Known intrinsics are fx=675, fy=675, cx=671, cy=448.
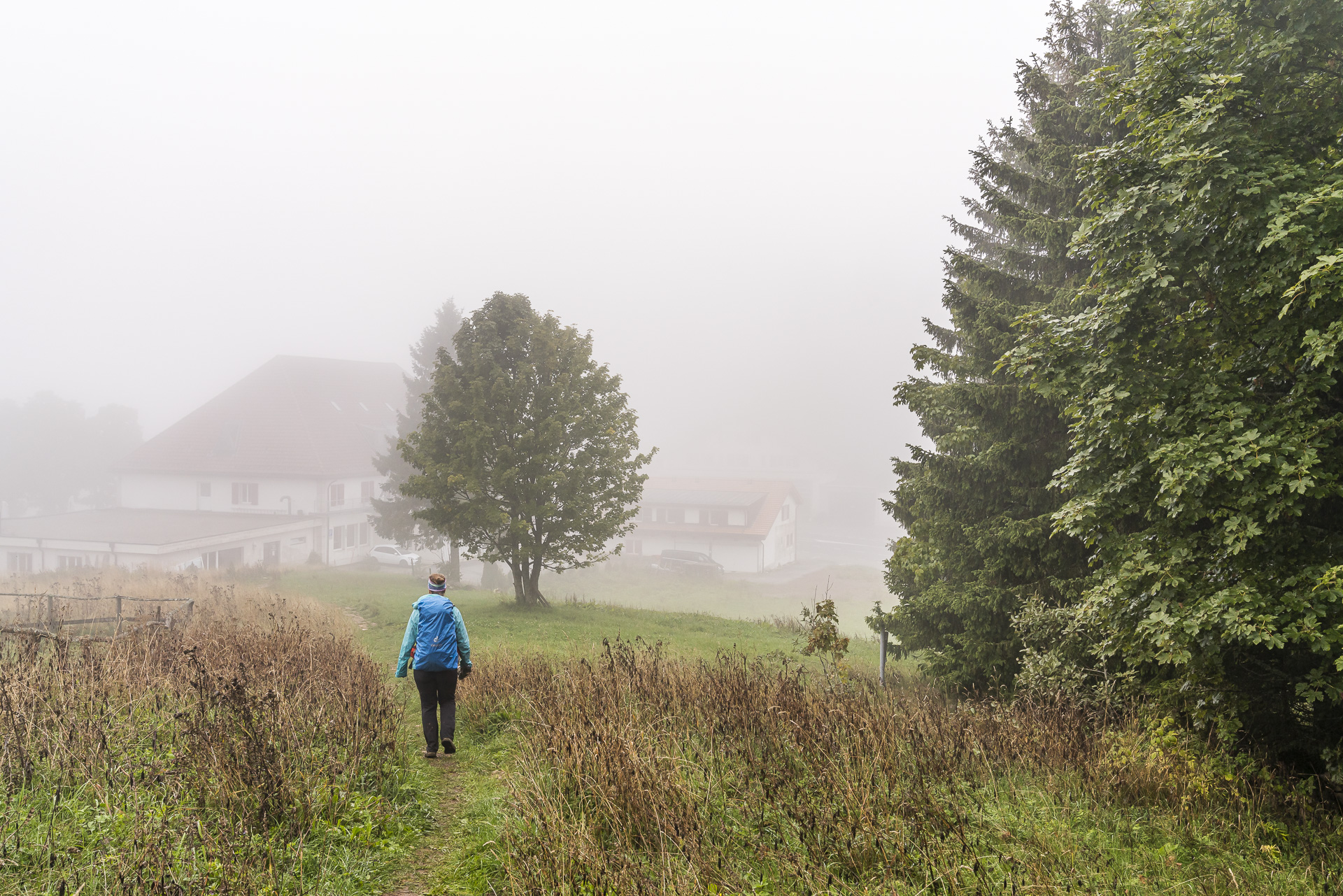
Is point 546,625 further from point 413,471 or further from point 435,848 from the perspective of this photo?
point 413,471

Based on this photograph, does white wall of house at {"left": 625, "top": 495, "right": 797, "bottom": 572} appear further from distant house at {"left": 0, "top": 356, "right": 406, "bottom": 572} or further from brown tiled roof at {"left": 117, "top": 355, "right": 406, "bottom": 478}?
brown tiled roof at {"left": 117, "top": 355, "right": 406, "bottom": 478}

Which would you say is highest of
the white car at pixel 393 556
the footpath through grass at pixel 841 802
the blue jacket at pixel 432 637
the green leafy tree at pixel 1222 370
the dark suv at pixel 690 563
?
the green leafy tree at pixel 1222 370

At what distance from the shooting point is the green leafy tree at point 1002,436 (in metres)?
9.85

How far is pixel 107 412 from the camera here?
73.8 meters

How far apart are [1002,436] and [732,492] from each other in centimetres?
5085

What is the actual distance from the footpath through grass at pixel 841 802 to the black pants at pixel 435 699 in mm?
337

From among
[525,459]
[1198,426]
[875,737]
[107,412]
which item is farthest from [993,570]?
[107,412]

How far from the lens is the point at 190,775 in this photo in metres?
5.09

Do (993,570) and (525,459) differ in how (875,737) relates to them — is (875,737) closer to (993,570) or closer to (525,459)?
(993,570)

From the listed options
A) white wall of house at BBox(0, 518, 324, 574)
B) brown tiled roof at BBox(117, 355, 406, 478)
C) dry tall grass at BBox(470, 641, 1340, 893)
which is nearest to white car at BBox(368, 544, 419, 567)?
white wall of house at BBox(0, 518, 324, 574)

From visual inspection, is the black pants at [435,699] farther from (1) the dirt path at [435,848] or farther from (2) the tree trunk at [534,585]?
(2) the tree trunk at [534,585]

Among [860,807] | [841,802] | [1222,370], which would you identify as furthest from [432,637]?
[1222,370]

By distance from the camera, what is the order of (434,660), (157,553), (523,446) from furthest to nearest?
1. (157,553)
2. (523,446)
3. (434,660)

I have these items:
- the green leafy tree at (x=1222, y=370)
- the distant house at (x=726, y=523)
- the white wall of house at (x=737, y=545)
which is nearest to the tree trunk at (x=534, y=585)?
the green leafy tree at (x=1222, y=370)
